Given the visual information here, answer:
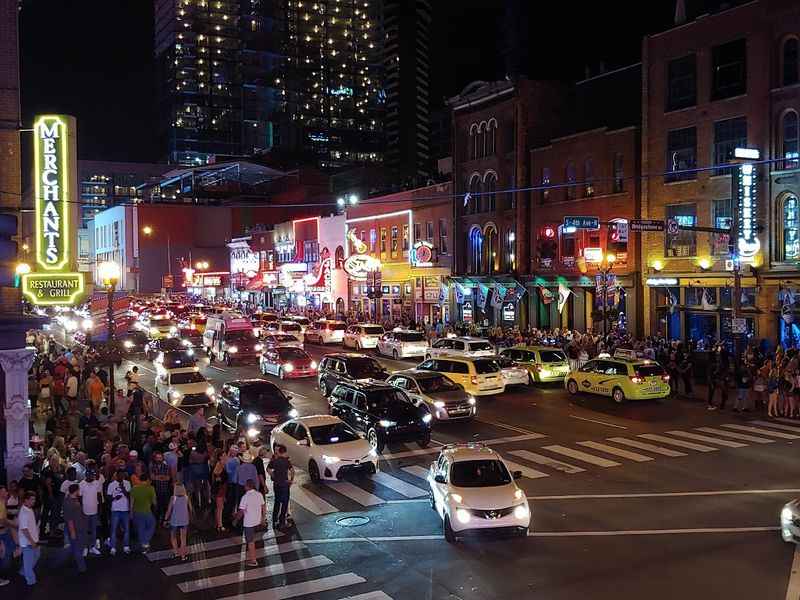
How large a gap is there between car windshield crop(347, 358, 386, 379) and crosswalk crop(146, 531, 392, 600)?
15.3 m

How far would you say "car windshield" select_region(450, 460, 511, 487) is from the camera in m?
14.4

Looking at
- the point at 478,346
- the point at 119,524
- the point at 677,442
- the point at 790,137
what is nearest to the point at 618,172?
the point at 790,137

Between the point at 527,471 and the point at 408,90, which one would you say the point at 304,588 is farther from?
the point at 408,90

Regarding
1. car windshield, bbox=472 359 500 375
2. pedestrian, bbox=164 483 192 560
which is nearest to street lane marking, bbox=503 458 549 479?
pedestrian, bbox=164 483 192 560

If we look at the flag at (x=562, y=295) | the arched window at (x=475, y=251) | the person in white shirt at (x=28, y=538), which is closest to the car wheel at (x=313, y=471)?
the person in white shirt at (x=28, y=538)

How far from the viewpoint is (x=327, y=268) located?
7281 centimetres

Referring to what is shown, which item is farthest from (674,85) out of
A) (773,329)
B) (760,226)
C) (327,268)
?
(327,268)

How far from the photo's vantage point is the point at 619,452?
2073 centimetres

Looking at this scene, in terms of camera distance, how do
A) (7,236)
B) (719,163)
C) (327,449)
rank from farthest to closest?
(719,163) → (327,449) → (7,236)

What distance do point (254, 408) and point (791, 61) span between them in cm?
2727

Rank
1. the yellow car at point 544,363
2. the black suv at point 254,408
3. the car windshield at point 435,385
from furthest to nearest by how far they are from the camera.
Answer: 1. the yellow car at point 544,363
2. the car windshield at point 435,385
3. the black suv at point 254,408

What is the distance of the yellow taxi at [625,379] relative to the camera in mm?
27812

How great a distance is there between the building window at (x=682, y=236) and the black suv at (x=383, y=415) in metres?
21.3

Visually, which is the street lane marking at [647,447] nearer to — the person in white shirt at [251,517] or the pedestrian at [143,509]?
the person in white shirt at [251,517]
